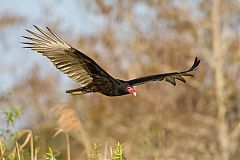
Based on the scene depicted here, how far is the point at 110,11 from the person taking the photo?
23.2m

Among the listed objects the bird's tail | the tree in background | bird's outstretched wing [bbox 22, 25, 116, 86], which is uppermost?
the tree in background

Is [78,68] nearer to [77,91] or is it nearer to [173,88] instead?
[77,91]

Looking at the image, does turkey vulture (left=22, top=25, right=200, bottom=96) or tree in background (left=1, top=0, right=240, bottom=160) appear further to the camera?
tree in background (left=1, top=0, right=240, bottom=160)

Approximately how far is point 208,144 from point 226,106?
1.59m

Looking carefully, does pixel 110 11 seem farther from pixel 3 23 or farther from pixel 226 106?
pixel 226 106

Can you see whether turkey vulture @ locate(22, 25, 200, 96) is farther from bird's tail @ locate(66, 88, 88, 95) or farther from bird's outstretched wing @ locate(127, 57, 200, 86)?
bird's outstretched wing @ locate(127, 57, 200, 86)

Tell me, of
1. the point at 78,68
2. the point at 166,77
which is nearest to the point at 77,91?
the point at 78,68

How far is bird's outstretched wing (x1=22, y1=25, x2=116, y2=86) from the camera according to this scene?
16.9 feet

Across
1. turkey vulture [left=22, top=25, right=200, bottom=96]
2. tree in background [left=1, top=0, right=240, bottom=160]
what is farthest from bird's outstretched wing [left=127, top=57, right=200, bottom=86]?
tree in background [left=1, top=0, right=240, bottom=160]

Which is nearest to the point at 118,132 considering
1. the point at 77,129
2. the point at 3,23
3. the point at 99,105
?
the point at 99,105

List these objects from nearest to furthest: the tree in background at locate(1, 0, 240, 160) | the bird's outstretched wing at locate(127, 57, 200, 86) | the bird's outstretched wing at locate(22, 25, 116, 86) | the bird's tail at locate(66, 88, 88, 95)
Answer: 1. the bird's outstretched wing at locate(22, 25, 116, 86)
2. the bird's tail at locate(66, 88, 88, 95)
3. the bird's outstretched wing at locate(127, 57, 200, 86)
4. the tree in background at locate(1, 0, 240, 160)

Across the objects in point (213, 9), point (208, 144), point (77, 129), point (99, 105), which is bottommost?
point (77, 129)

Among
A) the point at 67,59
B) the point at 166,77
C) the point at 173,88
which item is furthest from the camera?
the point at 173,88

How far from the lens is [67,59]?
5.30 metres
